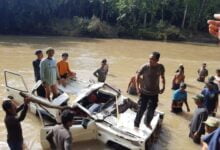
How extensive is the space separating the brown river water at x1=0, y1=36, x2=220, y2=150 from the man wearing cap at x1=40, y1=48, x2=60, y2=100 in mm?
1047

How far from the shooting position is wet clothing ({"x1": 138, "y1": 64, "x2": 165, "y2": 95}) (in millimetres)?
8227

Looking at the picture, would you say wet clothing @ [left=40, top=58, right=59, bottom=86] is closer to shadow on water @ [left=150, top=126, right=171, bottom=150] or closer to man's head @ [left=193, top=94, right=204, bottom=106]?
shadow on water @ [left=150, top=126, right=171, bottom=150]

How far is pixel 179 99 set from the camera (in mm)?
11352

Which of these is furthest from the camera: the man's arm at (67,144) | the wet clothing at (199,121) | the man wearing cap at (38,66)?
the man wearing cap at (38,66)

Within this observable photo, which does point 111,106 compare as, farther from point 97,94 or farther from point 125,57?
point 125,57

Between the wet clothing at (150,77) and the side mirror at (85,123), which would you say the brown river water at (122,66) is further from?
the wet clothing at (150,77)

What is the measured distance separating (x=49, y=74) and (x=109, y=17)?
31.3 metres

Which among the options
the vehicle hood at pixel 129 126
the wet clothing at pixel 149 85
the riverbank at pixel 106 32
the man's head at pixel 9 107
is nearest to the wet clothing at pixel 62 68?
the vehicle hood at pixel 129 126

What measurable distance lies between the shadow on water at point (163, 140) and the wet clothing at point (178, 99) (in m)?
1.25

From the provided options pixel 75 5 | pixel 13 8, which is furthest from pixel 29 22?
pixel 75 5

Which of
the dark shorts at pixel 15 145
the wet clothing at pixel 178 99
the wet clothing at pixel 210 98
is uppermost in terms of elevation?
the dark shorts at pixel 15 145

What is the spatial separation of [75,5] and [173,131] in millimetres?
31787

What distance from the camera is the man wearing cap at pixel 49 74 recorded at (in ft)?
32.0

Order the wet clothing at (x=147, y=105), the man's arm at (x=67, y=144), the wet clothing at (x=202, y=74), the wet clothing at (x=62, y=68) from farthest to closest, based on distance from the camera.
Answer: the wet clothing at (x=202, y=74), the wet clothing at (x=62, y=68), the wet clothing at (x=147, y=105), the man's arm at (x=67, y=144)
